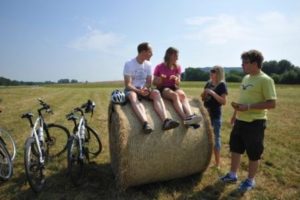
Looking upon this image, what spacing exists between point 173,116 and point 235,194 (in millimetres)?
1619

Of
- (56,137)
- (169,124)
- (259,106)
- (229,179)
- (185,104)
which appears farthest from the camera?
(56,137)

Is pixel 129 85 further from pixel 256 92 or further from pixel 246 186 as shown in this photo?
pixel 246 186

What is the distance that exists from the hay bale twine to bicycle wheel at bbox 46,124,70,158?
1.86 metres

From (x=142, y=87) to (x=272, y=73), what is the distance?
97.4m

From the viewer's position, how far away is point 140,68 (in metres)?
5.79

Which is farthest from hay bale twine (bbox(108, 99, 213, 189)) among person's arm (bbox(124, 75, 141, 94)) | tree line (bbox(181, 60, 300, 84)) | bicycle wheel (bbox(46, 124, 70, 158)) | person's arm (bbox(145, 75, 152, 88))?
tree line (bbox(181, 60, 300, 84))

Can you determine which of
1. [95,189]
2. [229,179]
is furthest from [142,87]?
[229,179]

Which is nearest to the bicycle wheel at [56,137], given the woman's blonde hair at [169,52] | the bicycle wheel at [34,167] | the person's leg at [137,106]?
the bicycle wheel at [34,167]

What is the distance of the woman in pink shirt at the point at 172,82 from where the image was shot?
5470 mm

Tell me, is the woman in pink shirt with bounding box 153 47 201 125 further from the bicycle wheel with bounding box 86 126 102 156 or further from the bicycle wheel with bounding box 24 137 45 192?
the bicycle wheel with bounding box 24 137 45 192

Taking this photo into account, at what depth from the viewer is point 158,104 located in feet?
17.5

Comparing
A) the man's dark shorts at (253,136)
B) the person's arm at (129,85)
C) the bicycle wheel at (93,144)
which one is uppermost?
the person's arm at (129,85)

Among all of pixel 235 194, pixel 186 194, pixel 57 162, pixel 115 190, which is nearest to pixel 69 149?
pixel 115 190

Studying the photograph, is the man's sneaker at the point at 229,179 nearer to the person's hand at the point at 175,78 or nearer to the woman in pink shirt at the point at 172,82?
the woman in pink shirt at the point at 172,82
